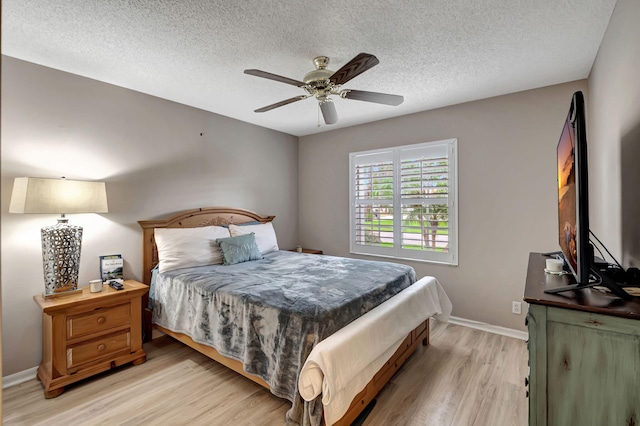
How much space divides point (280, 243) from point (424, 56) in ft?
10.9

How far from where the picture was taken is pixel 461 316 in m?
3.77

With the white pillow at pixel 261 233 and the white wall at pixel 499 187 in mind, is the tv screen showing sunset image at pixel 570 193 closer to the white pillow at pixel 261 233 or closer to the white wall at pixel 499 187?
the white wall at pixel 499 187

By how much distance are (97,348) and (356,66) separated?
291cm

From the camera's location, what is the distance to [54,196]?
8.26 ft

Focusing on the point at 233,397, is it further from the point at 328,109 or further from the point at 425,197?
the point at 425,197

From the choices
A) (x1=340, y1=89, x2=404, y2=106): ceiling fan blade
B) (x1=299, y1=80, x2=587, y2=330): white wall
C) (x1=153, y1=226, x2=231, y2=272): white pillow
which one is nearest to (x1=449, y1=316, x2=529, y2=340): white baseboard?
(x1=299, y1=80, x2=587, y2=330): white wall

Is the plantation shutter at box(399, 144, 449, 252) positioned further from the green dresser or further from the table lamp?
the table lamp

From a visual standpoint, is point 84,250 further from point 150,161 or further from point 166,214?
point 150,161

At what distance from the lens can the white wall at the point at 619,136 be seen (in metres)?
1.76

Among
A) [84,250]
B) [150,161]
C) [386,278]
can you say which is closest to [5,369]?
[84,250]

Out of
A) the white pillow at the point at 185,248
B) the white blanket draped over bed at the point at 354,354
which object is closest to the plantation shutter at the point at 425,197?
the white blanket draped over bed at the point at 354,354

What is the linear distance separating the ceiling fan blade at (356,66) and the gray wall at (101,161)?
214cm

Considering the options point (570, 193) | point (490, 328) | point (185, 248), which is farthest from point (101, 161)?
point (490, 328)

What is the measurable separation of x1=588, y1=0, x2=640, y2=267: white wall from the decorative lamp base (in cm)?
376
